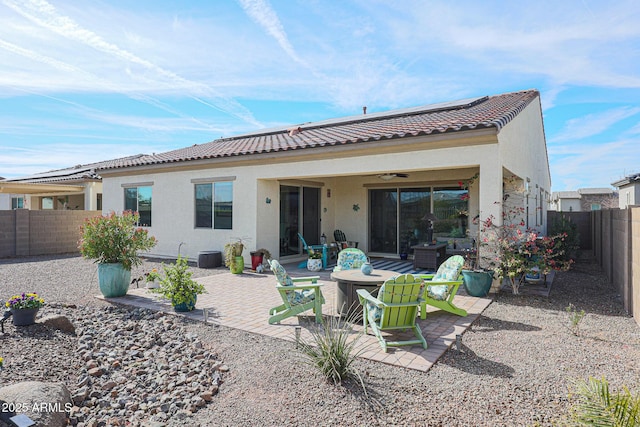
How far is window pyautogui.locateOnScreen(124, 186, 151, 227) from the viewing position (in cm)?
1345

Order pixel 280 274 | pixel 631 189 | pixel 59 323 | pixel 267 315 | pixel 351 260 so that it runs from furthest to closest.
Result: pixel 631 189
pixel 351 260
pixel 267 315
pixel 280 274
pixel 59 323

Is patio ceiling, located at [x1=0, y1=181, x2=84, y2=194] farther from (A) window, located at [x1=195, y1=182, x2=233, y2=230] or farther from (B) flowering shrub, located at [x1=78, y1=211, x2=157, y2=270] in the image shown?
(B) flowering shrub, located at [x1=78, y1=211, x2=157, y2=270]

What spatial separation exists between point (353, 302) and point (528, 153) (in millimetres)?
9347

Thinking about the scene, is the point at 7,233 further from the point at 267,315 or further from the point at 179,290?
the point at 267,315

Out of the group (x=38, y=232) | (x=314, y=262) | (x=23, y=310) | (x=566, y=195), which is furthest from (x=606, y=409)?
(x=566, y=195)

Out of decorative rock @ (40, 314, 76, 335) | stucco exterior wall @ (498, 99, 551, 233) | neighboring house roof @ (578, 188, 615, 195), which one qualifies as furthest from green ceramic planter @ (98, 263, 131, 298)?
neighboring house roof @ (578, 188, 615, 195)

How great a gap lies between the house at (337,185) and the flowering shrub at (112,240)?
12.8ft

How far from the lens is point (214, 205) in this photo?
38.3 ft

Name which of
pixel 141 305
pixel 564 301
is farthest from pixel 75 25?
pixel 564 301

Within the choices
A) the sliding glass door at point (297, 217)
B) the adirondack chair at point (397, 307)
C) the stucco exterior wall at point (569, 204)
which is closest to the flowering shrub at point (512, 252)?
the adirondack chair at point (397, 307)

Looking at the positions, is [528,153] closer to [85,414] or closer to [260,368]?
[260,368]

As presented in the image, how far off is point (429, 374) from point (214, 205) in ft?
30.4

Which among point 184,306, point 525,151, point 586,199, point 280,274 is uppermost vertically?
point 525,151

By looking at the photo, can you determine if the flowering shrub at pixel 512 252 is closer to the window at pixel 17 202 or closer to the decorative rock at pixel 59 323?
the decorative rock at pixel 59 323
